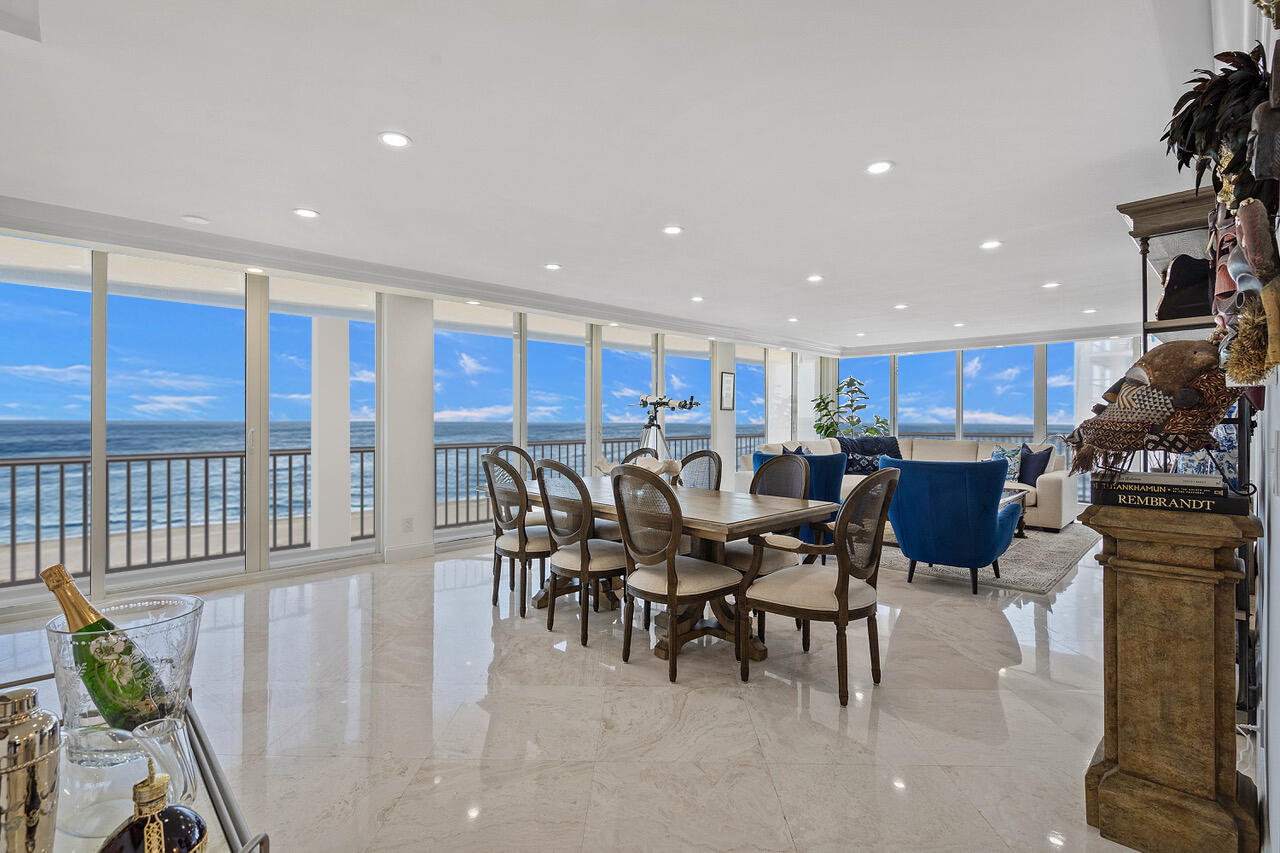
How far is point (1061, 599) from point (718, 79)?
3.91 meters

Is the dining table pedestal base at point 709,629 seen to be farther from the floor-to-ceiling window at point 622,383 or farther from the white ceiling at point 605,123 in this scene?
the floor-to-ceiling window at point 622,383

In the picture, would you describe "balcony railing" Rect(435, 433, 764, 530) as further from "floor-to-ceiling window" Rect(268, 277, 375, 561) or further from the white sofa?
the white sofa

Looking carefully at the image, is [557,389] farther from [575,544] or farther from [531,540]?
[575,544]

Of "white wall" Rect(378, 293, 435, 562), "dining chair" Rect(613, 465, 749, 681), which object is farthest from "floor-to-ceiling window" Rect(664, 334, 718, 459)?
"dining chair" Rect(613, 465, 749, 681)

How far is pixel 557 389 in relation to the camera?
21.8ft

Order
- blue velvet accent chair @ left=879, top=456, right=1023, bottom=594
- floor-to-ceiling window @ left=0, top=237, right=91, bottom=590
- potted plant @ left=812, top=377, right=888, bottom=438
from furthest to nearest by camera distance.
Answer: potted plant @ left=812, top=377, right=888, bottom=438 → blue velvet accent chair @ left=879, top=456, right=1023, bottom=594 → floor-to-ceiling window @ left=0, top=237, right=91, bottom=590

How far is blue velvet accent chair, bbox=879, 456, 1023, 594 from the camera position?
12.8 feet

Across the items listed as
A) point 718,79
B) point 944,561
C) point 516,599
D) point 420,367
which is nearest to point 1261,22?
point 718,79

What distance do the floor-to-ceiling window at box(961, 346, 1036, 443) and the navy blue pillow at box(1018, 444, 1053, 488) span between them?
7.50 ft

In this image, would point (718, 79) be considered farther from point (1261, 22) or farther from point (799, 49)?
point (1261, 22)

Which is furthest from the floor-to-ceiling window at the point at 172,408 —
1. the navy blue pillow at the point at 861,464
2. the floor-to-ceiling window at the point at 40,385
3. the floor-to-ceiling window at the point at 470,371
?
the navy blue pillow at the point at 861,464

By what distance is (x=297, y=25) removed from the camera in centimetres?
176

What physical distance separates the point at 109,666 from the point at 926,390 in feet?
34.3

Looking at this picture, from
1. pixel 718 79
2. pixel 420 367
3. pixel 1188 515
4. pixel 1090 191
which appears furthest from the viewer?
pixel 420 367
